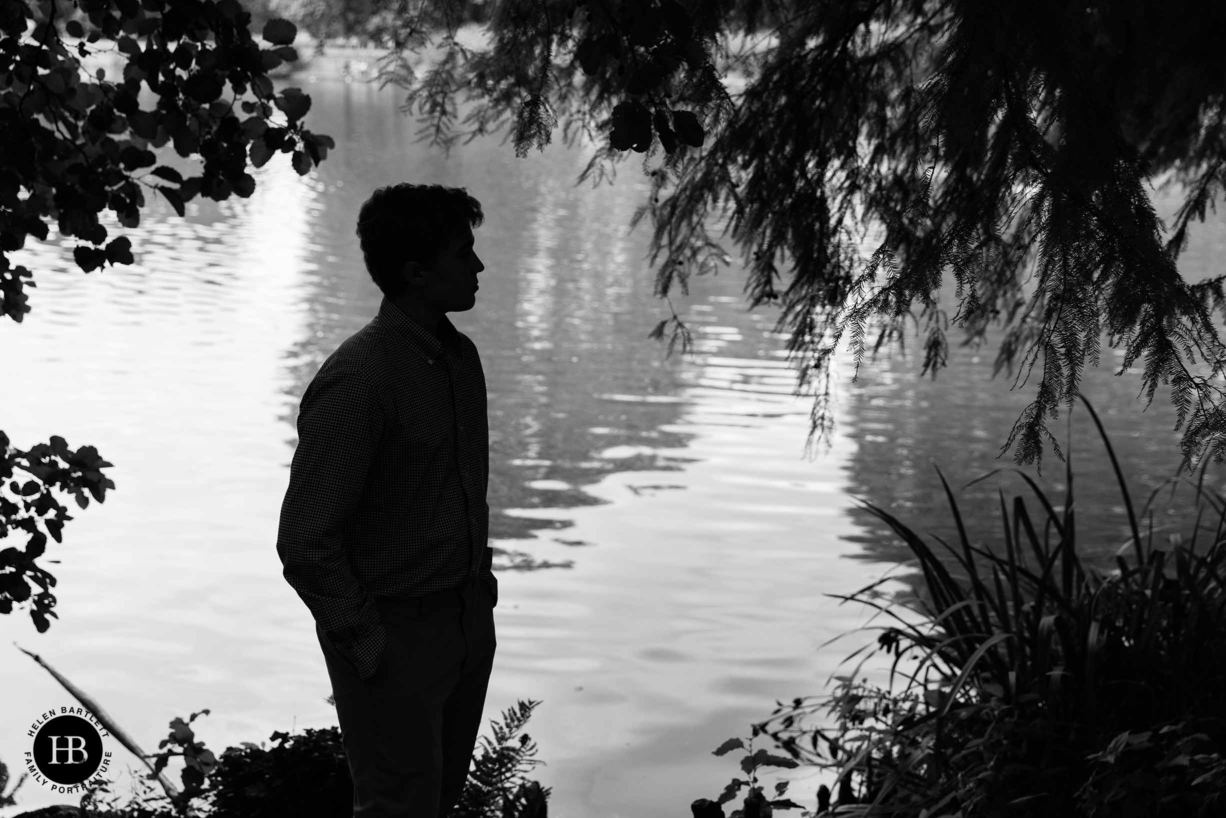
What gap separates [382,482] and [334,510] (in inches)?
5.6

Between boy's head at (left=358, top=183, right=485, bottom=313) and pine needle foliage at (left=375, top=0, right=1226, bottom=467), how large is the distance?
15.1 inches

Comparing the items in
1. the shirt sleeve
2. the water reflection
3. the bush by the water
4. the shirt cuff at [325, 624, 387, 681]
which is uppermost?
the shirt sleeve

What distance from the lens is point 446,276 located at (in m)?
2.71

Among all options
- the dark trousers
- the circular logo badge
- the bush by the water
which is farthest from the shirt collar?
the circular logo badge

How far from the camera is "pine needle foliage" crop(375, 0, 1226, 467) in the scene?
291cm

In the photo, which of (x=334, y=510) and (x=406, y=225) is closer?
(x=334, y=510)

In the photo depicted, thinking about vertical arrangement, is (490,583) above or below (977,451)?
above

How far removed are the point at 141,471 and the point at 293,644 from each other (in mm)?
2641

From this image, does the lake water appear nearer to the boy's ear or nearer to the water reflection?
the water reflection

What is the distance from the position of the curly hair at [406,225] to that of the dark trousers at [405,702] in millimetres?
597

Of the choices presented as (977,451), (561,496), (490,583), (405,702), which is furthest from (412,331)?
(977,451)

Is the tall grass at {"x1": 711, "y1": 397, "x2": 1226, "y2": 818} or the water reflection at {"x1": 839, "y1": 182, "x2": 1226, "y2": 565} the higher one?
the tall grass at {"x1": 711, "y1": 397, "x2": 1226, "y2": 818}

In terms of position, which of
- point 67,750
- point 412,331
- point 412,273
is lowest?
point 67,750

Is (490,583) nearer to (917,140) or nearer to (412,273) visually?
(412,273)
